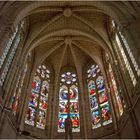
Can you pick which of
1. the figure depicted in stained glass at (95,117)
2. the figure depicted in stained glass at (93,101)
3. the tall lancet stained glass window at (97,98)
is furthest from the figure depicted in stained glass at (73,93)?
the figure depicted in stained glass at (95,117)

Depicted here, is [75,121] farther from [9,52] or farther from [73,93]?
[9,52]

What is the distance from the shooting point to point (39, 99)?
17484 mm

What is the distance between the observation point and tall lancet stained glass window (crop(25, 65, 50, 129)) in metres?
16.1

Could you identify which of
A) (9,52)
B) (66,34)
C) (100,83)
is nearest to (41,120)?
(100,83)

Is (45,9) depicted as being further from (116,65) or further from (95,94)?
(95,94)

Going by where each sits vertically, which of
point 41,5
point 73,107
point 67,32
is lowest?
point 73,107

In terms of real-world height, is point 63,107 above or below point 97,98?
below

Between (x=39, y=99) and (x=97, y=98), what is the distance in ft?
16.2

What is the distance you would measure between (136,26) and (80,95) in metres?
8.75

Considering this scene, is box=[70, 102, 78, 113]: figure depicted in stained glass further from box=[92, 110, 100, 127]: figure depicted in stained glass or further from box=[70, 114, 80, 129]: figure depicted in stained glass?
box=[92, 110, 100, 127]: figure depicted in stained glass

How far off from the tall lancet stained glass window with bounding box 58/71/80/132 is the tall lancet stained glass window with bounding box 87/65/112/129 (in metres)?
1.36

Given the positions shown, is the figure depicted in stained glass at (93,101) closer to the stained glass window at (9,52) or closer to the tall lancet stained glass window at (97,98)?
the tall lancet stained glass window at (97,98)

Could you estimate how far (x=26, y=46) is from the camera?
1606 cm

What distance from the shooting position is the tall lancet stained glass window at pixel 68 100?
54.9 feet
